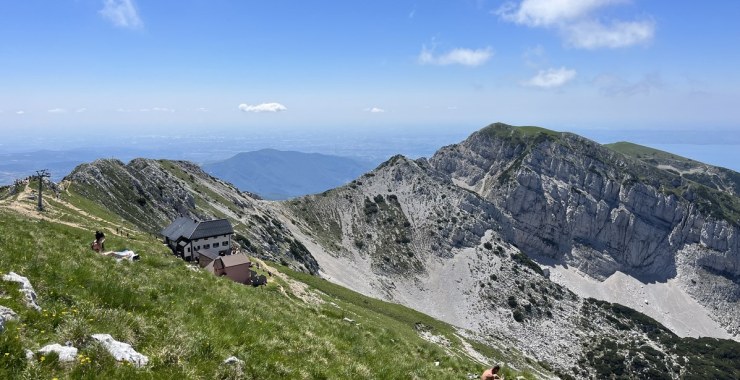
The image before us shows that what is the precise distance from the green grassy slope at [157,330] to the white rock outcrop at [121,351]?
0.61 ft

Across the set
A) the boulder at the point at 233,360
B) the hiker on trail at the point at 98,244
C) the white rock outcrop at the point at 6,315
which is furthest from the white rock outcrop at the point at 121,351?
the hiker on trail at the point at 98,244

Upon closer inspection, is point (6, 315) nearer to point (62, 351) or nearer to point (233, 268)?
point (62, 351)

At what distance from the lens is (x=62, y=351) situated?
28.7 feet

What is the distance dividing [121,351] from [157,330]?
7.28 feet

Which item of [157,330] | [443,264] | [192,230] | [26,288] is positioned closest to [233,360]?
[157,330]

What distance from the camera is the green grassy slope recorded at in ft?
29.8

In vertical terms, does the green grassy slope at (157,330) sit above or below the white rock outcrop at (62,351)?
below

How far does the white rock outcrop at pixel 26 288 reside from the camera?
10.7 meters

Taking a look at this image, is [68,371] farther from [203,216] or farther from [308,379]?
[203,216]

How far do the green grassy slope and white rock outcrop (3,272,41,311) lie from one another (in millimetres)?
235

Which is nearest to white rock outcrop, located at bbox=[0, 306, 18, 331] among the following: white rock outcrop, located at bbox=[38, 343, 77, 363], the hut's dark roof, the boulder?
white rock outcrop, located at bbox=[38, 343, 77, 363]

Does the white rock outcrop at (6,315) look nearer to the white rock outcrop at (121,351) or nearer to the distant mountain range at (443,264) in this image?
the white rock outcrop at (121,351)

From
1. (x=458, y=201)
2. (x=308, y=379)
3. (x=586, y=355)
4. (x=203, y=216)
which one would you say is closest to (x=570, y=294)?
(x=586, y=355)

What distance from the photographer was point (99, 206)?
240 feet
